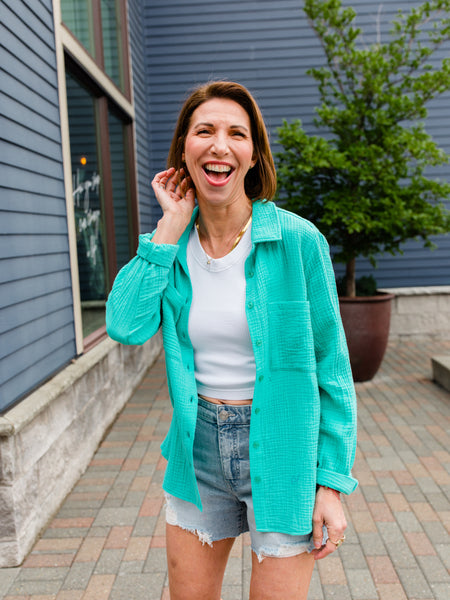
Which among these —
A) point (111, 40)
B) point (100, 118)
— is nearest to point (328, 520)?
point (100, 118)

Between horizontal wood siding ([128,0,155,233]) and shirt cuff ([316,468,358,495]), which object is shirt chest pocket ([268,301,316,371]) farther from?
horizontal wood siding ([128,0,155,233])

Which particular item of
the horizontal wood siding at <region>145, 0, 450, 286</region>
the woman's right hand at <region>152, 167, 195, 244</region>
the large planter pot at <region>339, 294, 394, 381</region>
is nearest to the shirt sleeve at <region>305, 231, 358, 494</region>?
the woman's right hand at <region>152, 167, 195, 244</region>

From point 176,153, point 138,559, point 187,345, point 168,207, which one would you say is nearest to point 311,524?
point 187,345

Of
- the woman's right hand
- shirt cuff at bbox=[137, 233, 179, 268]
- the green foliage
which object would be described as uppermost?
the green foliage

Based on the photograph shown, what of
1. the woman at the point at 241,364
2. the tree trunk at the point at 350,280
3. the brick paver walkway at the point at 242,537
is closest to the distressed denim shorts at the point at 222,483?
the woman at the point at 241,364

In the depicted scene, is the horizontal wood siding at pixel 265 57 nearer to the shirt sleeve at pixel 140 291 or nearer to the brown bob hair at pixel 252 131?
the brown bob hair at pixel 252 131

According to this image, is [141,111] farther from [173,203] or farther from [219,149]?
[219,149]

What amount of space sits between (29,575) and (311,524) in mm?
1926

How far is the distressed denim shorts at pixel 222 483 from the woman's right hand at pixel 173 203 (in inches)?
19.2

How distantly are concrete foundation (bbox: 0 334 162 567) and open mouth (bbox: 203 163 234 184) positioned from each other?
1.77 meters

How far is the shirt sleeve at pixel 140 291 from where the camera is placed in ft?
5.12

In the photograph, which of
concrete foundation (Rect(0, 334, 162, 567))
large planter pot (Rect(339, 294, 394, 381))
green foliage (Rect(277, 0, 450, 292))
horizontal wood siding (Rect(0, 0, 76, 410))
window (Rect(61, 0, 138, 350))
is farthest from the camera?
large planter pot (Rect(339, 294, 394, 381))

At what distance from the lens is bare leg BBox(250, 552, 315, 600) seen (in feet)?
4.66

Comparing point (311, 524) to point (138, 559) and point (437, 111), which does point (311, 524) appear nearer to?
point (138, 559)
